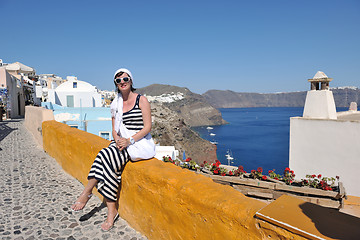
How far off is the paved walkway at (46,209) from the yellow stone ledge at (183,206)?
0.43 metres

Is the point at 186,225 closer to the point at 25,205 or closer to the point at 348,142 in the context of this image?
the point at 25,205

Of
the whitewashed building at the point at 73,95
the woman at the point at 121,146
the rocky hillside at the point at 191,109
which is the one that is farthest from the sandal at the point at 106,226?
the rocky hillside at the point at 191,109

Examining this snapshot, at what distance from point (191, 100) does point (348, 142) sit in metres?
166

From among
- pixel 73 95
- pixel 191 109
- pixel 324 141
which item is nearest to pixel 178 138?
pixel 73 95

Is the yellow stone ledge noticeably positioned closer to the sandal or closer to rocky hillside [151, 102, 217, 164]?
the sandal

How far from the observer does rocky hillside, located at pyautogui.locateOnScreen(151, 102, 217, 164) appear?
53.7 metres

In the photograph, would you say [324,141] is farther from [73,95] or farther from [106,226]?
[73,95]

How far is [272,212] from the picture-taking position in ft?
5.31

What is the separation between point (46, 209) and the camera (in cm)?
368

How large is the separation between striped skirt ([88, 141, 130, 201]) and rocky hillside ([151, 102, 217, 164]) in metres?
47.3


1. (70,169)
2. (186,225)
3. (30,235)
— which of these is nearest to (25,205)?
(30,235)

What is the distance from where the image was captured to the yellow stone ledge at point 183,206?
1738mm

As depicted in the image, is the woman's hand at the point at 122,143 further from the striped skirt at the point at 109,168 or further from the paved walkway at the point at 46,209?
the paved walkway at the point at 46,209

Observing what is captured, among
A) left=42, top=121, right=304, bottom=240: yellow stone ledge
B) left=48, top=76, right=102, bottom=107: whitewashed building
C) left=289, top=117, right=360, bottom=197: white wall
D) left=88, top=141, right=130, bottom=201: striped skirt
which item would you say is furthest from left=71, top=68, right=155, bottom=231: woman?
left=48, top=76, right=102, bottom=107: whitewashed building
